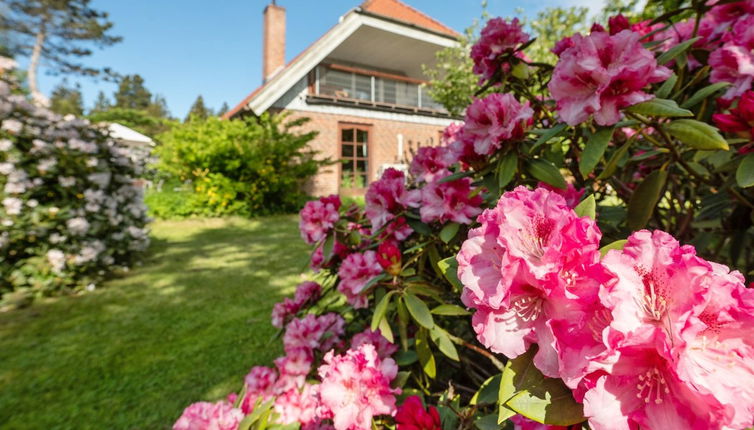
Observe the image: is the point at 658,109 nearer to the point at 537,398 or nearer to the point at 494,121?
the point at 494,121

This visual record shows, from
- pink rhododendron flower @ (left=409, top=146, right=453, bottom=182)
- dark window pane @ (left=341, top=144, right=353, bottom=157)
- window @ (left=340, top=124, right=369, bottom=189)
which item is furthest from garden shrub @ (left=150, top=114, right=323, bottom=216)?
pink rhododendron flower @ (left=409, top=146, right=453, bottom=182)

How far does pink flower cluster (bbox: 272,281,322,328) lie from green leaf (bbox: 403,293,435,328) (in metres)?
0.75

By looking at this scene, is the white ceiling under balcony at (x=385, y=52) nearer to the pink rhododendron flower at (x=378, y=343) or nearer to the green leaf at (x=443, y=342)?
the pink rhododendron flower at (x=378, y=343)

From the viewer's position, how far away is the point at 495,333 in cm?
49

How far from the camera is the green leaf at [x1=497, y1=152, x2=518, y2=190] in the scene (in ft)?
2.95

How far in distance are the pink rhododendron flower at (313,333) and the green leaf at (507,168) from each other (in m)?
0.88

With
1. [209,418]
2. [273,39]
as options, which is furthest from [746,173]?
[273,39]

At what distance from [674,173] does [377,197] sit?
1064 mm

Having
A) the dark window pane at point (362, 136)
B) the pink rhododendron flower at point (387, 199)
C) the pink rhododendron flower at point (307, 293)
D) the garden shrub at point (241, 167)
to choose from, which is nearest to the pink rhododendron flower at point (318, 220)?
the pink rhododendron flower at point (387, 199)

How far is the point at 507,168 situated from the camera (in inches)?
36.5

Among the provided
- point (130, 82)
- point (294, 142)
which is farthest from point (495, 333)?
point (130, 82)

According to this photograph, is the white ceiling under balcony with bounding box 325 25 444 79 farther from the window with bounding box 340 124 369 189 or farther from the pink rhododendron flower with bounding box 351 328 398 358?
the pink rhododendron flower with bounding box 351 328 398 358

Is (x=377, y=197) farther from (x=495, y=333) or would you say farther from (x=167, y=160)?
(x=167, y=160)

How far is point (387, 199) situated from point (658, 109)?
2.57 ft
